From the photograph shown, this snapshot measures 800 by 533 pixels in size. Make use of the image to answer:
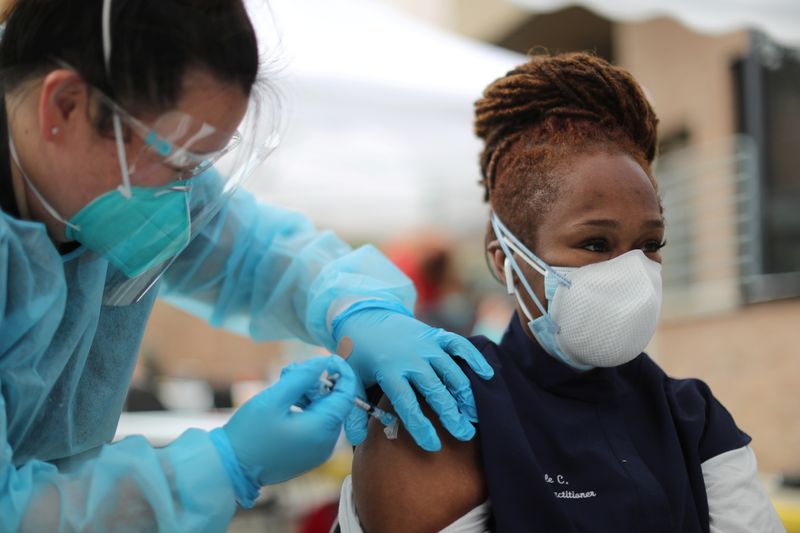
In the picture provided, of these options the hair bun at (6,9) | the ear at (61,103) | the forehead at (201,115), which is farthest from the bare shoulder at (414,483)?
the hair bun at (6,9)

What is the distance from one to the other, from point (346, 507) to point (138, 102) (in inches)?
28.6

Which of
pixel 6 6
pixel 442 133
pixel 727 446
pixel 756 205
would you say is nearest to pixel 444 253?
pixel 442 133

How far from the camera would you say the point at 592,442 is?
1408mm

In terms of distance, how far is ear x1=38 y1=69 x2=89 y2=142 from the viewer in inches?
44.9

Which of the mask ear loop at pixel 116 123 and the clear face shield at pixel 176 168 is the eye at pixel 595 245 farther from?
the mask ear loop at pixel 116 123

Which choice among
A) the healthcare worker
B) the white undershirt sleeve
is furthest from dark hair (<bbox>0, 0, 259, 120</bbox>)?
the white undershirt sleeve

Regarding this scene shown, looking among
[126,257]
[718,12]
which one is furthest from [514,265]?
[718,12]

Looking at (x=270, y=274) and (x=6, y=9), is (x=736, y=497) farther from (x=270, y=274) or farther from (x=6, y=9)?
(x=6, y=9)

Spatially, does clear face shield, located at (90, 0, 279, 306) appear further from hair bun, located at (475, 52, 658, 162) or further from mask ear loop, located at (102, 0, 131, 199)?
hair bun, located at (475, 52, 658, 162)

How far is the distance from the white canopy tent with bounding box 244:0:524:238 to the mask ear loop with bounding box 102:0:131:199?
199 cm

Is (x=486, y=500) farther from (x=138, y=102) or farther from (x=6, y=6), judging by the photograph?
(x=6, y=6)

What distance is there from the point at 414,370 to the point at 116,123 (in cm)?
58

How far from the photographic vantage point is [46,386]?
1.26 metres

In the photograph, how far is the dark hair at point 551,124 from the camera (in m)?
1.48
